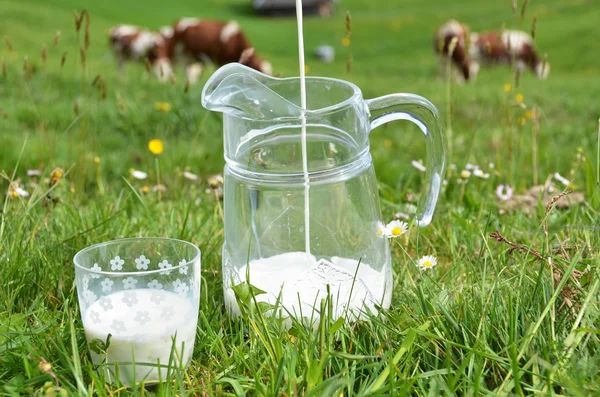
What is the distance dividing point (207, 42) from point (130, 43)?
133 cm

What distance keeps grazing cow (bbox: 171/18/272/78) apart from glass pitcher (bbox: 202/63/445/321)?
332 inches

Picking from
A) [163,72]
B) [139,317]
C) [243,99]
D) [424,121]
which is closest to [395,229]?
[424,121]

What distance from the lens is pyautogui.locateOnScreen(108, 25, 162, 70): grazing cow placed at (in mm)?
10391

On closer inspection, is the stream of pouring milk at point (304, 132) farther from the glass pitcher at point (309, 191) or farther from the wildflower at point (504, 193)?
the wildflower at point (504, 193)

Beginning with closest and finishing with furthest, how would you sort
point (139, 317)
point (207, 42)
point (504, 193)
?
1. point (139, 317)
2. point (504, 193)
3. point (207, 42)

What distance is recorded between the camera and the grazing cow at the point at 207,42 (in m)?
10.0

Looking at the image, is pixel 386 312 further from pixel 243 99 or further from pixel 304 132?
pixel 243 99

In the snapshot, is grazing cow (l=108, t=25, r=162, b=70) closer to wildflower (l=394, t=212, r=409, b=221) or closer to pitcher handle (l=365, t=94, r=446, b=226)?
wildflower (l=394, t=212, r=409, b=221)

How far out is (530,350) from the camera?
1.31 metres

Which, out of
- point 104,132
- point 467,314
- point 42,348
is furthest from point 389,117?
point 104,132

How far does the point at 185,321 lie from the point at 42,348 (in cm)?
31

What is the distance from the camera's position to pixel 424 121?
1.66 meters

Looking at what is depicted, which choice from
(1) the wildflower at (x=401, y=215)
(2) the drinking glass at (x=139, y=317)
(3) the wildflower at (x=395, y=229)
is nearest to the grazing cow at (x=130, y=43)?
(1) the wildflower at (x=401, y=215)

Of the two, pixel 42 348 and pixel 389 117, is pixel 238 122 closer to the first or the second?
pixel 389 117
